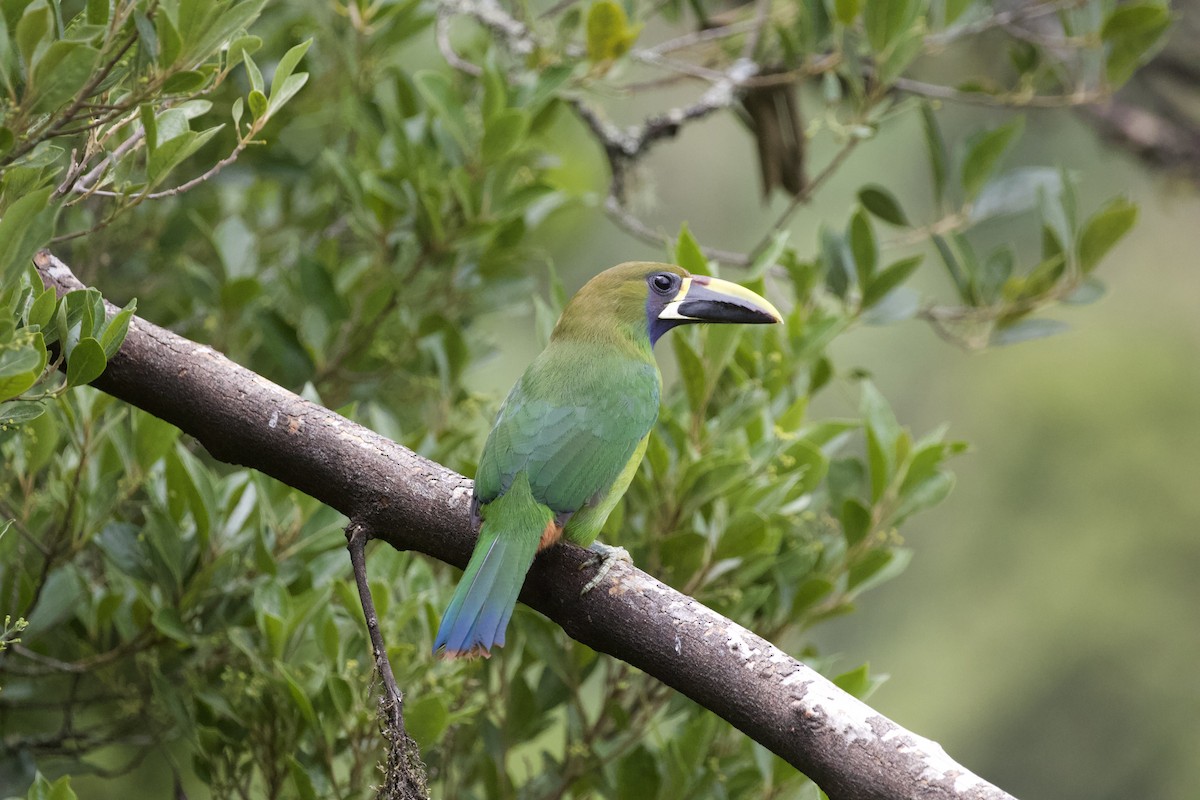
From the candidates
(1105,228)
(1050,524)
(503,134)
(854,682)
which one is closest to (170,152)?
(503,134)

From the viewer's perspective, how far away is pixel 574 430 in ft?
8.07

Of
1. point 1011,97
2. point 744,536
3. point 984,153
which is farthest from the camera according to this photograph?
point 1011,97

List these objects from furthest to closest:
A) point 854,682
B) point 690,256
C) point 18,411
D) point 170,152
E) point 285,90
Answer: point 690,256, point 854,682, point 285,90, point 170,152, point 18,411

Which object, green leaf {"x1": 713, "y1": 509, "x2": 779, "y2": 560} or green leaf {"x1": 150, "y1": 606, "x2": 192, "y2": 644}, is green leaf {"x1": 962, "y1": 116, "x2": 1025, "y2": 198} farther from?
green leaf {"x1": 150, "y1": 606, "x2": 192, "y2": 644}

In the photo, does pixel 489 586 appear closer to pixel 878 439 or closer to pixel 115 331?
pixel 115 331

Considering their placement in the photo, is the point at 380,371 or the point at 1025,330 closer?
the point at 380,371

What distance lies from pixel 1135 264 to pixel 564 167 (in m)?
7.80

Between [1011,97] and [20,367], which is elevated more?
[1011,97]

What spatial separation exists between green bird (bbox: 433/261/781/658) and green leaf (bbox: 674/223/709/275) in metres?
0.04

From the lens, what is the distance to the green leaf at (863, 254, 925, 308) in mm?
3041

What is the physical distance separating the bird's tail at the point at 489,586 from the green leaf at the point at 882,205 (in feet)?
6.16

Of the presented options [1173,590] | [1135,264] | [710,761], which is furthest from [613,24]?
[1135,264]

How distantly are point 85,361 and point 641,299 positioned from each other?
146 centimetres

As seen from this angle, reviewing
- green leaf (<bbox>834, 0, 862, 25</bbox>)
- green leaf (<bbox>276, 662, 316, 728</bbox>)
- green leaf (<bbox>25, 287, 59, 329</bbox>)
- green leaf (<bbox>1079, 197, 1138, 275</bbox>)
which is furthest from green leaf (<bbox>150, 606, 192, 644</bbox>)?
green leaf (<bbox>1079, 197, 1138, 275</bbox>)
